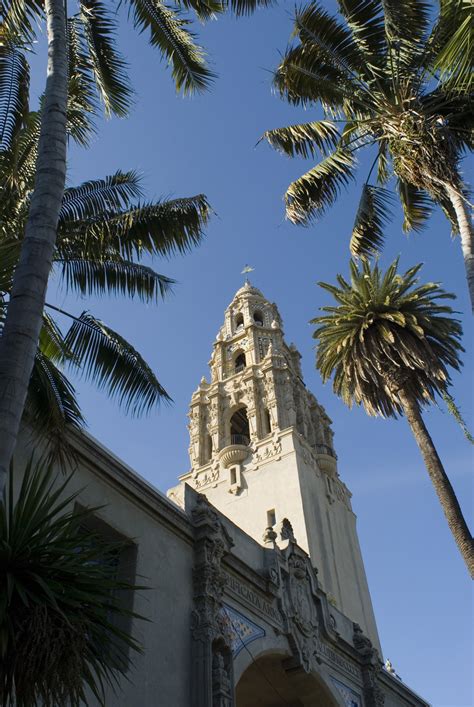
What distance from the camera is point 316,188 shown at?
1802 cm

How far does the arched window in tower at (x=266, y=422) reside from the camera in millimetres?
38412

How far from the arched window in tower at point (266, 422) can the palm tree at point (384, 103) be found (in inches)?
847

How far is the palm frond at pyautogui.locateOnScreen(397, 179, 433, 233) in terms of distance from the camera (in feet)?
59.8

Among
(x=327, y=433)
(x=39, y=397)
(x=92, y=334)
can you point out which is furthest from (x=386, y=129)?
(x=327, y=433)

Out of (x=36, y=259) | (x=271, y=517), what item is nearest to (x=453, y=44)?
(x=36, y=259)

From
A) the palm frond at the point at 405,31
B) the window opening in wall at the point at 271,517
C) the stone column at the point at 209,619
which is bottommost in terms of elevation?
the stone column at the point at 209,619

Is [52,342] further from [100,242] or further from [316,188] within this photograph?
[316,188]

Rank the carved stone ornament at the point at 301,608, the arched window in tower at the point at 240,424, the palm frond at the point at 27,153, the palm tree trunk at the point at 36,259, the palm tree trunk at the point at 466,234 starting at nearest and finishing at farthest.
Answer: the palm tree trunk at the point at 36,259
the palm tree trunk at the point at 466,234
the palm frond at the point at 27,153
the carved stone ornament at the point at 301,608
the arched window in tower at the point at 240,424

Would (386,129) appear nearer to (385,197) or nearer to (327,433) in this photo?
(385,197)

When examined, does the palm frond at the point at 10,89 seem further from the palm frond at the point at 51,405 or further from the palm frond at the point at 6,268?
the palm frond at the point at 51,405

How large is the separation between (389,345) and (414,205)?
3877 mm

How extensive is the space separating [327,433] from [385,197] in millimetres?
26019

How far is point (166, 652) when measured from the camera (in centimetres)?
1410

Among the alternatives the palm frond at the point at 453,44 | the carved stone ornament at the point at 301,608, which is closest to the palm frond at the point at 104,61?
the palm frond at the point at 453,44
